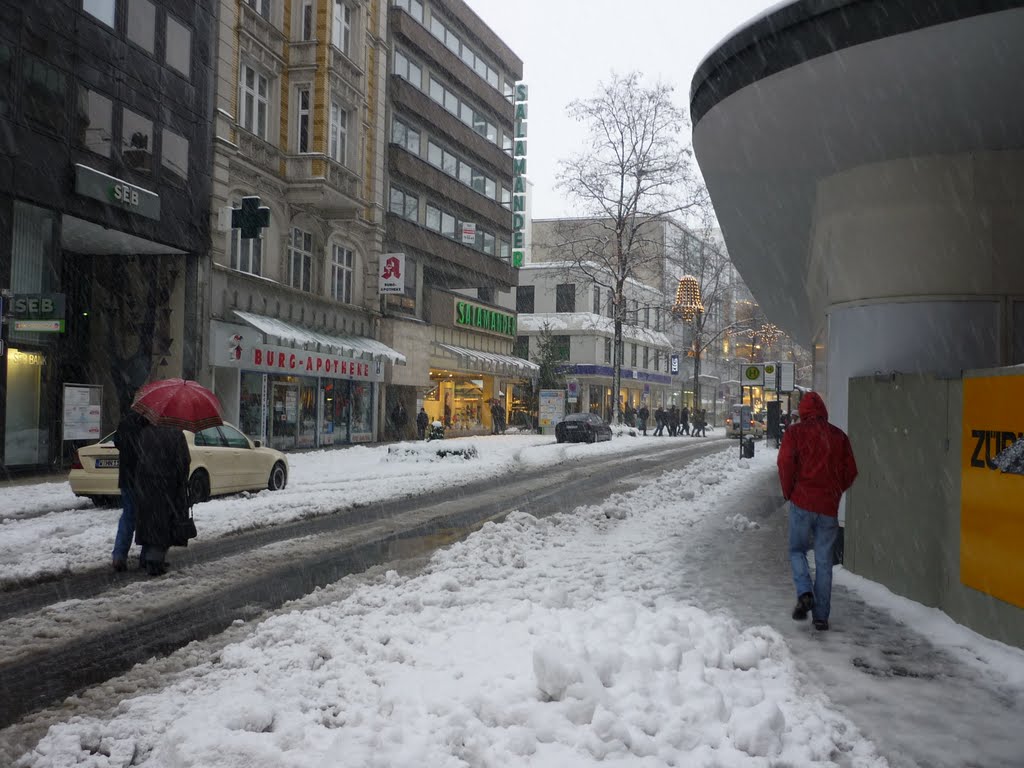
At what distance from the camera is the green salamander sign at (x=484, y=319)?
138ft

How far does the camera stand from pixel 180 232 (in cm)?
2280

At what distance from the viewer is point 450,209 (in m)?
42.3

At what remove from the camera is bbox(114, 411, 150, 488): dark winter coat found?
885cm

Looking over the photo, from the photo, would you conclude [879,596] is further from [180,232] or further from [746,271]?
[180,232]

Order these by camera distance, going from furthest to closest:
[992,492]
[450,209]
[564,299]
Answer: [564,299], [450,209], [992,492]

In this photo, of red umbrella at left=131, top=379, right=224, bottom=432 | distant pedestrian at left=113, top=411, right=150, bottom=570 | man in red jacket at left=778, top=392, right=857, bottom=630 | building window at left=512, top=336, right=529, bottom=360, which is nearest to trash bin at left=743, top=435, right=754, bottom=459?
man in red jacket at left=778, top=392, right=857, bottom=630

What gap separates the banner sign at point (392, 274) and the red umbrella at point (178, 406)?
82.1 feet

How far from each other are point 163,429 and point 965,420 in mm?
7358

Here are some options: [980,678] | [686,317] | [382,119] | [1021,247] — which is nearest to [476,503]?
[1021,247]

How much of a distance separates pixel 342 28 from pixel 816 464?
94.4 feet

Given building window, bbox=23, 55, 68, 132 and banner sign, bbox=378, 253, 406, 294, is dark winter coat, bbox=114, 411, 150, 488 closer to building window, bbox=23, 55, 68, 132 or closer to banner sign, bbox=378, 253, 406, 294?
building window, bbox=23, 55, 68, 132

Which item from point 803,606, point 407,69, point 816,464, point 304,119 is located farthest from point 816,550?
point 407,69

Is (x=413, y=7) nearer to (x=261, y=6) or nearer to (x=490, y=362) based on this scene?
(x=261, y=6)

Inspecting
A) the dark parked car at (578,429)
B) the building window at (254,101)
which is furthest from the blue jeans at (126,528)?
the dark parked car at (578,429)
